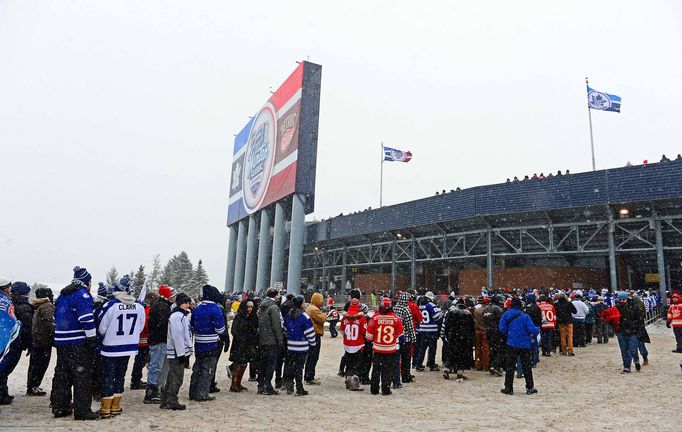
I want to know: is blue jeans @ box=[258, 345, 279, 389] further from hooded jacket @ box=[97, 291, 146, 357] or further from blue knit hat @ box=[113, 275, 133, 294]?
blue knit hat @ box=[113, 275, 133, 294]

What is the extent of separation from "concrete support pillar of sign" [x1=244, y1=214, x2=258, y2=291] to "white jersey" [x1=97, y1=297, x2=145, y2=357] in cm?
4024

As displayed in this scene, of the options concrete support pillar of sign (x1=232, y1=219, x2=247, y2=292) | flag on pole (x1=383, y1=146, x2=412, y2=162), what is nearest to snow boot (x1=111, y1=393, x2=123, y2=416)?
flag on pole (x1=383, y1=146, x2=412, y2=162)

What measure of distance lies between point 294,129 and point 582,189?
22005mm

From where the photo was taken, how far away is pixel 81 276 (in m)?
6.54

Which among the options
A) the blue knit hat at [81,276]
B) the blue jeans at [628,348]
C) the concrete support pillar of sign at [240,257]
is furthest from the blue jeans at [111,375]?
Answer: the concrete support pillar of sign at [240,257]

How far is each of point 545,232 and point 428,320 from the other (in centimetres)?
1699

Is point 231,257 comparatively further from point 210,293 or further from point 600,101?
point 210,293

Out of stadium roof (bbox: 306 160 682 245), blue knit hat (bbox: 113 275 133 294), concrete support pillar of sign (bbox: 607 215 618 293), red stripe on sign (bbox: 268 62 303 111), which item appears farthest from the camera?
red stripe on sign (bbox: 268 62 303 111)

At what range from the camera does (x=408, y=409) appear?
23.8ft

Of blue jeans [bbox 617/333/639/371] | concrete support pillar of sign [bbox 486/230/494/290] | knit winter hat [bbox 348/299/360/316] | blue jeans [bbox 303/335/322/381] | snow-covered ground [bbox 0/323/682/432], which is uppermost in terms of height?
concrete support pillar of sign [bbox 486/230/494/290]

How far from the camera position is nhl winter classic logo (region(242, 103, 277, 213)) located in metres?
41.8

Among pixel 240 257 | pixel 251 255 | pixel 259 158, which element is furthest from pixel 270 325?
pixel 240 257

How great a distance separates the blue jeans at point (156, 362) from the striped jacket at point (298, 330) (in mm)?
2222

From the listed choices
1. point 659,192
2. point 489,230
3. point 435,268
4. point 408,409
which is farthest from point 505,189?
point 408,409
